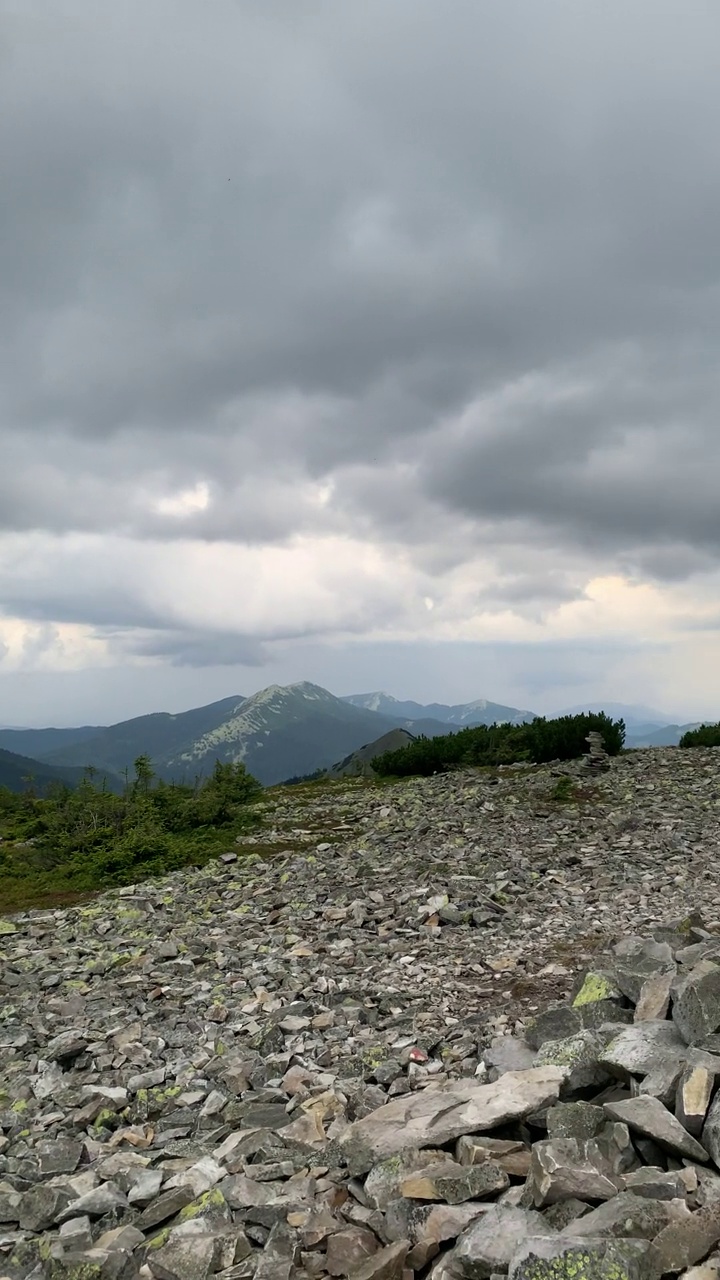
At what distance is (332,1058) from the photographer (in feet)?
27.9

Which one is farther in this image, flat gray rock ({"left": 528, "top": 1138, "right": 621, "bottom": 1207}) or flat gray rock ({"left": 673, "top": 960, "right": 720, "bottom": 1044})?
flat gray rock ({"left": 673, "top": 960, "right": 720, "bottom": 1044})

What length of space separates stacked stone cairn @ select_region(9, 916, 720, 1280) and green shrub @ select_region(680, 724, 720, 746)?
29.1m

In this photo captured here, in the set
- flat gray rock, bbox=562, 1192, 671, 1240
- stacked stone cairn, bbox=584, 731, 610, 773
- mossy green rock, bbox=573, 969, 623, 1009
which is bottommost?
mossy green rock, bbox=573, 969, 623, 1009

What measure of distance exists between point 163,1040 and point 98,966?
3.45 m

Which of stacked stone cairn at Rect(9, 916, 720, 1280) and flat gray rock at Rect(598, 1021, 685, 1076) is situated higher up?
flat gray rock at Rect(598, 1021, 685, 1076)

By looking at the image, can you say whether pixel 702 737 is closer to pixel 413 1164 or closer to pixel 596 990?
pixel 596 990

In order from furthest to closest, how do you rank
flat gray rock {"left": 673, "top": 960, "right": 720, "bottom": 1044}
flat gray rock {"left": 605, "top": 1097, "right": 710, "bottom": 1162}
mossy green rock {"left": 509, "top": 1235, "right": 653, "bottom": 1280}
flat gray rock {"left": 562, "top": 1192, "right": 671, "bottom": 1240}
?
flat gray rock {"left": 673, "top": 960, "right": 720, "bottom": 1044} < flat gray rock {"left": 605, "top": 1097, "right": 710, "bottom": 1162} < flat gray rock {"left": 562, "top": 1192, "right": 671, "bottom": 1240} < mossy green rock {"left": 509, "top": 1235, "right": 653, "bottom": 1280}

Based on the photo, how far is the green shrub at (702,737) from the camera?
34.7 meters

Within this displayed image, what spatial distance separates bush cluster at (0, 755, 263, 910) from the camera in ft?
64.4

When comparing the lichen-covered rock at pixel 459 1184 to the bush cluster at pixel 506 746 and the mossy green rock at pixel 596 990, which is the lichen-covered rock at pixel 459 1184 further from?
the bush cluster at pixel 506 746

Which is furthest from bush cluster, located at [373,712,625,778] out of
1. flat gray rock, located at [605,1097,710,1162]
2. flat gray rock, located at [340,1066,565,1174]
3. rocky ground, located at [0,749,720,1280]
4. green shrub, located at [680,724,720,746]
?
flat gray rock, located at [605,1097,710,1162]

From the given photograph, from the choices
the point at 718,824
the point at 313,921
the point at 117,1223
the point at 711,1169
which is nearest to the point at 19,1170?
the point at 117,1223

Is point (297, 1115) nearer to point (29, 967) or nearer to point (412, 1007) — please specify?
point (412, 1007)

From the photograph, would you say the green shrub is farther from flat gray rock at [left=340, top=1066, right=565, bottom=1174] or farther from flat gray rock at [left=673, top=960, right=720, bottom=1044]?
flat gray rock at [left=340, top=1066, right=565, bottom=1174]
